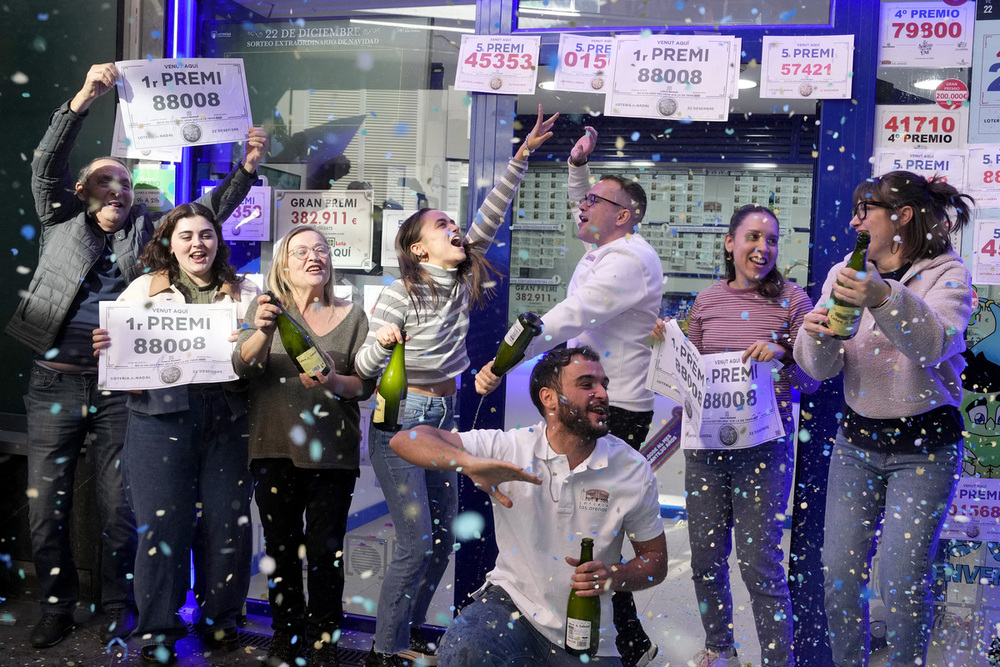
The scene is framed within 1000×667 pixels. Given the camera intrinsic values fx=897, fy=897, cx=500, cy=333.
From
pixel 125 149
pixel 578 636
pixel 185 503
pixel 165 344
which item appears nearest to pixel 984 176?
pixel 578 636

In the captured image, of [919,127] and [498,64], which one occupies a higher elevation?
[498,64]

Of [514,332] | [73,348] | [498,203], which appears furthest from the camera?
[73,348]

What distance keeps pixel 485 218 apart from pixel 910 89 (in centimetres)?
166

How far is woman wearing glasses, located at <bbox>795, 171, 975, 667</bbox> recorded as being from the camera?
8.87ft

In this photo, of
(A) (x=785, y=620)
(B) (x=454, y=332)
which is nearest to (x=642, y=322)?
(B) (x=454, y=332)

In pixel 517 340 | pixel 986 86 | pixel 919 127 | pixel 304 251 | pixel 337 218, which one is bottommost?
pixel 517 340

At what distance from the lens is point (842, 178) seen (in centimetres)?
338

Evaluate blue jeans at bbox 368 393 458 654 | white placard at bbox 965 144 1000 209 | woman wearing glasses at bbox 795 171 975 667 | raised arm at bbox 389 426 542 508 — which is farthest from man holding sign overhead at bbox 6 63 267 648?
white placard at bbox 965 144 1000 209

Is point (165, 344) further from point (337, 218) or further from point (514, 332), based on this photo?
point (514, 332)

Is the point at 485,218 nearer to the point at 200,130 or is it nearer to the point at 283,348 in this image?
the point at 283,348

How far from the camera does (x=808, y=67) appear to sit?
11.1ft

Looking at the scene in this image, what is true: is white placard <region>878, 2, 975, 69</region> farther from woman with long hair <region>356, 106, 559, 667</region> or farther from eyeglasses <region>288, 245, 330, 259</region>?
eyeglasses <region>288, 245, 330, 259</region>

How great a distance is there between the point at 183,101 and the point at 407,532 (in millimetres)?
1947

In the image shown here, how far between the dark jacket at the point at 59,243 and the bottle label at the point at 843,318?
239cm
